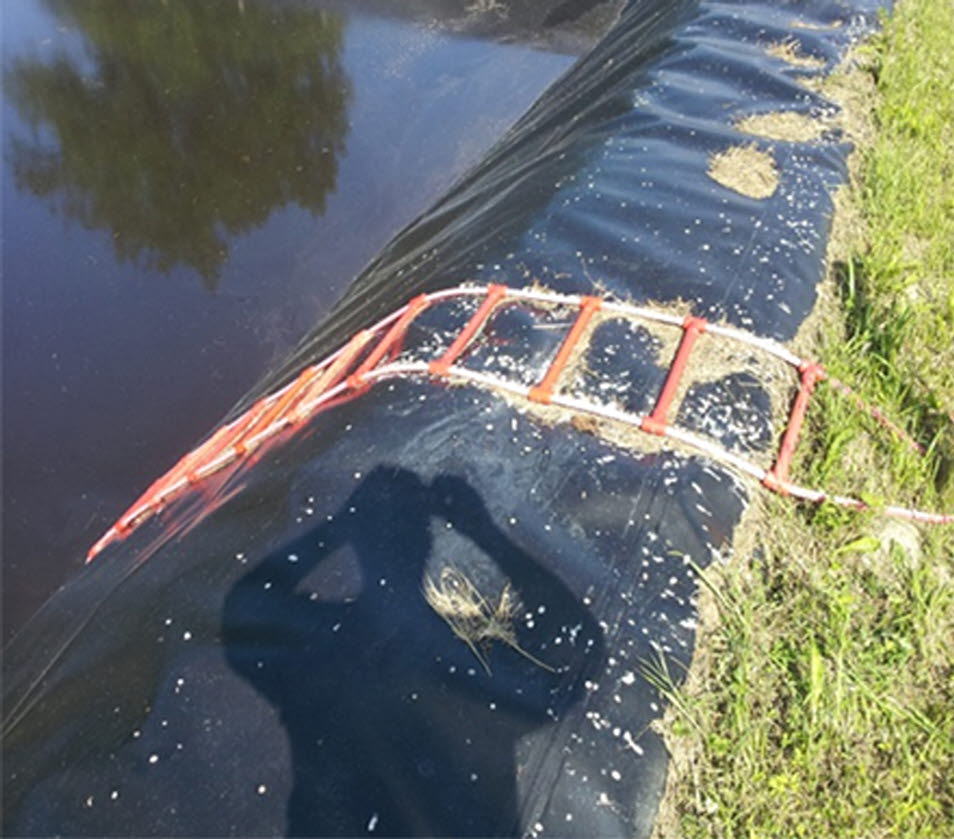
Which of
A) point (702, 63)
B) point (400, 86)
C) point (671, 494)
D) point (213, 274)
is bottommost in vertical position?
point (213, 274)

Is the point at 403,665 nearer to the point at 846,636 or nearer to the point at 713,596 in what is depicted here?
the point at 713,596

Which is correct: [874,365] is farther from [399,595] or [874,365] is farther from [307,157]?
[307,157]

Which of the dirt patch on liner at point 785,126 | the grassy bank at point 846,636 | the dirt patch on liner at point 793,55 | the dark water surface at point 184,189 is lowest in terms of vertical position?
the dark water surface at point 184,189

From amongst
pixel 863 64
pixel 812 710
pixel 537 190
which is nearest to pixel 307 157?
pixel 537 190

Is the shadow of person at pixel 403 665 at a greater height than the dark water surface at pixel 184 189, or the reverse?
the shadow of person at pixel 403 665

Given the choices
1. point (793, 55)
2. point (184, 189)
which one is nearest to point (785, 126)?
point (793, 55)

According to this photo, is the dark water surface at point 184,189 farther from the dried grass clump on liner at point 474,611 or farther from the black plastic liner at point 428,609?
the dried grass clump on liner at point 474,611

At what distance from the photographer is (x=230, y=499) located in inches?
99.1

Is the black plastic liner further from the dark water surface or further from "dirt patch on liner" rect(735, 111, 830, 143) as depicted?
the dark water surface

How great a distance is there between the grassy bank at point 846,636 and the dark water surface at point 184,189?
2.71m

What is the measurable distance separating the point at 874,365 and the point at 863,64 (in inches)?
97.8

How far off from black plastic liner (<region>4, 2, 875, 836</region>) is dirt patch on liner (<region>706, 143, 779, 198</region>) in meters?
0.15

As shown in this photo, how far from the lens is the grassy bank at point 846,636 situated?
1.73 metres

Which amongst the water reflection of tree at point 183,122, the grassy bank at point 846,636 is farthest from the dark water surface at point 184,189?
the grassy bank at point 846,636
